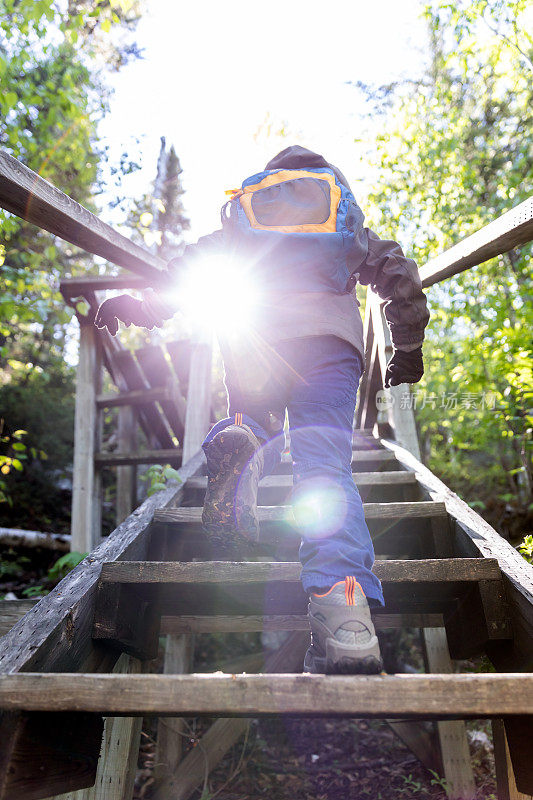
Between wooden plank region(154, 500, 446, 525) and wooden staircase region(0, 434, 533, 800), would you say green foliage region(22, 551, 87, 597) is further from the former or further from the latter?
wooden plank region(154, 500, 446, 525)

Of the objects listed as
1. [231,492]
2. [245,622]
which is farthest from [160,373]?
[231,492]

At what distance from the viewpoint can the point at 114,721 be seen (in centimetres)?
202

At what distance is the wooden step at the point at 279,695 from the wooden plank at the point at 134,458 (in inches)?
156

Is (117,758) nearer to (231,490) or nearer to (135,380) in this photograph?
(231,490)

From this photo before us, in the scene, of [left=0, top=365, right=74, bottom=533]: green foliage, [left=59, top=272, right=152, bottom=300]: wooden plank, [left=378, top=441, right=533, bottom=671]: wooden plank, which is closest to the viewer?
[left=378, top=441, right=533, bottom=671]: wooden plank

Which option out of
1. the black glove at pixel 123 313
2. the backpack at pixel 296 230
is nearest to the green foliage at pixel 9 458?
the black glove at pixel 123 313

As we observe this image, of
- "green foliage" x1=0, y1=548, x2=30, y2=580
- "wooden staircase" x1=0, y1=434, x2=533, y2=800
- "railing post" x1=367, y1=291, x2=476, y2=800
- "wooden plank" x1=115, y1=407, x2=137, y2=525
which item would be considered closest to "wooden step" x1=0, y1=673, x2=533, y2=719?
"wooden staircase" x1=0, y1=434, x2=533, y2=800

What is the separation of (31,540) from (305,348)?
5156mm

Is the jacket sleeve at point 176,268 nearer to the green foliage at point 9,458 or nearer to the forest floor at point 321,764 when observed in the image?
the green foliage at point 9,458

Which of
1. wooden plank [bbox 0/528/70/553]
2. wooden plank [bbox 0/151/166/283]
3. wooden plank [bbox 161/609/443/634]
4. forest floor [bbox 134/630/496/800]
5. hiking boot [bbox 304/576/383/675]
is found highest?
wooden plank [bbox 0/151/166/283]

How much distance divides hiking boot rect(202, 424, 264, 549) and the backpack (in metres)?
0.52

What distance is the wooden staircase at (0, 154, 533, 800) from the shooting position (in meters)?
1.16

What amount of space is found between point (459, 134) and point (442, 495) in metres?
6.98

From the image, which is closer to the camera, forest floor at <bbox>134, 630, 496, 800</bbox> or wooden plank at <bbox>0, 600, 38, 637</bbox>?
wooden plank at <bbox>0, 600, 38, 637</bbox>
